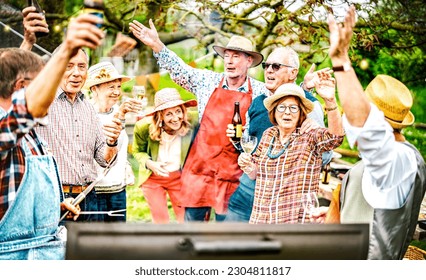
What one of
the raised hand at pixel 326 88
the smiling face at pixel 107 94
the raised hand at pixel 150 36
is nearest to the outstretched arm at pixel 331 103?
the raised hand at pixel 326 88

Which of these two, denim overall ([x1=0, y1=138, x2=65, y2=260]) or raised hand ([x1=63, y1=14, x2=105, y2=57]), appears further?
denim overall ([x1=0, y1=138, x2=65, y2=260])

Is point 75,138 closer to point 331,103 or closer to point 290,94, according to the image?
point 290,94

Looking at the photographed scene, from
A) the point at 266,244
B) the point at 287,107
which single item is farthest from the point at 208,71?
the point at 266,244

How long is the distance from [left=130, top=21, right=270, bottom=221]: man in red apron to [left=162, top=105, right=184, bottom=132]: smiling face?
0.12 meters

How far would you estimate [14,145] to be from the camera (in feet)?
10.5

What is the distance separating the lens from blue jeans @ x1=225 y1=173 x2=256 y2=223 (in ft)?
13.8

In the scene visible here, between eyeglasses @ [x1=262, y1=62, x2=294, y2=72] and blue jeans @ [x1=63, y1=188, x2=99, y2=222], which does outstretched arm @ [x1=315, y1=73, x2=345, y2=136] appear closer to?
eyeglasses @ [x1=262, y1=62, x2=294, y2=72]

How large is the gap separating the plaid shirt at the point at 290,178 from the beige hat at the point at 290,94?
0.16 m

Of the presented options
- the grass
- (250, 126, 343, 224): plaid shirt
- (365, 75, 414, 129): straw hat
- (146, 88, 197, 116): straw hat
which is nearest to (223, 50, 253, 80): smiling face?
(146, 88, 197, 116): straw hat

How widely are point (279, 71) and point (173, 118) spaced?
720mm

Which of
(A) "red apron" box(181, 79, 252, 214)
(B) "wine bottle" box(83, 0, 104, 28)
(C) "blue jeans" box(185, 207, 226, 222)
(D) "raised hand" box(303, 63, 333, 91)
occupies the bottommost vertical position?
(C) "blue jeans" box(185, 207, 226, 222)

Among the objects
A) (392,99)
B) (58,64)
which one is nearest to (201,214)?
(392,99)

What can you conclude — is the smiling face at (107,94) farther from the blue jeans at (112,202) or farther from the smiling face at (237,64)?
the smiling face at (237,64)
